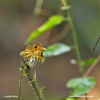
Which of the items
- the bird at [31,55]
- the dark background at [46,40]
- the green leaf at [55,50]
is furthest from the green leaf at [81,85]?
the dark background at [46,40]

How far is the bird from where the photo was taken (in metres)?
1.90

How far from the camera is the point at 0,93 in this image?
19.8ft

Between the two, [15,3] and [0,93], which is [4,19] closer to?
[15,3]

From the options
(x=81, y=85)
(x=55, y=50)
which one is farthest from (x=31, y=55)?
(x=55, y=50)

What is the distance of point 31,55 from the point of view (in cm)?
202

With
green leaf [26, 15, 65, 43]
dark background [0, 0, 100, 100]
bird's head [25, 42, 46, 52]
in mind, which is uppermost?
dark background [0, 0, 100, 100]

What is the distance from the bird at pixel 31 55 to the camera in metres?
1.90

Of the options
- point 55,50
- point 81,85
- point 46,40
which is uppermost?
point 46,40

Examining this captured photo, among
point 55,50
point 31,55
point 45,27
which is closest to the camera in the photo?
point 31,55

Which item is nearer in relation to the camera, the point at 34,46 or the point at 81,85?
the point at 34,46

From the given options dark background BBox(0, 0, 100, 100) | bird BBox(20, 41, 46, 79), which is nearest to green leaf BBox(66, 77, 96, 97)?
bird BBox(20, 41, 46, 79)

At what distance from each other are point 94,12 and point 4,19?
7.20ft

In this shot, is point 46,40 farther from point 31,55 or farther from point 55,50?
→ point 31,55

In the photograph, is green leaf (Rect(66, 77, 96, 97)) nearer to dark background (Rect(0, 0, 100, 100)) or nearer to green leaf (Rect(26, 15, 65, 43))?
green leaf (Rect(26, 15, 65, 43))
